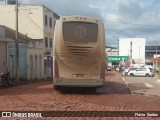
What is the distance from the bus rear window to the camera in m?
23.5

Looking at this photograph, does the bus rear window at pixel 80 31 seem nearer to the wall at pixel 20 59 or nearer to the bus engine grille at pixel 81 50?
the bus engine grille at pixel 81 50

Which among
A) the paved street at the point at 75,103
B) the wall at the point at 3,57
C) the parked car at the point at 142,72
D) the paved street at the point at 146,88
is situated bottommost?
the parked car at the point at 142,72

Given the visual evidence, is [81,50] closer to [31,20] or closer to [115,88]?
[115,88]

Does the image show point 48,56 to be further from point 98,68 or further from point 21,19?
point 98,68

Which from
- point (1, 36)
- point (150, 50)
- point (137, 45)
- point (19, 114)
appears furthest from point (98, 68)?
point (150, 50)

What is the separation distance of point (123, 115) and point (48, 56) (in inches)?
2004

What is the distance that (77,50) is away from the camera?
77.7 ft

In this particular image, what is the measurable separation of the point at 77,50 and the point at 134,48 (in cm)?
11097

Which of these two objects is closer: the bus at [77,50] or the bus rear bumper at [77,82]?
the bus at [77,50]

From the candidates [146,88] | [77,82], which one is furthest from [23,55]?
[77,82]

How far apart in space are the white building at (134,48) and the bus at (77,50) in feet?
351

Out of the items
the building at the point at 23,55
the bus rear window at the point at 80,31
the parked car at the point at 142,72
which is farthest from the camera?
the parked car at the point at 142,72

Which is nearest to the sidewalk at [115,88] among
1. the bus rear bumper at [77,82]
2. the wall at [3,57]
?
the bus rear bumper at [77,82]

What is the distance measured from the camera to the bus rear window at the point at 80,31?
2350cm
